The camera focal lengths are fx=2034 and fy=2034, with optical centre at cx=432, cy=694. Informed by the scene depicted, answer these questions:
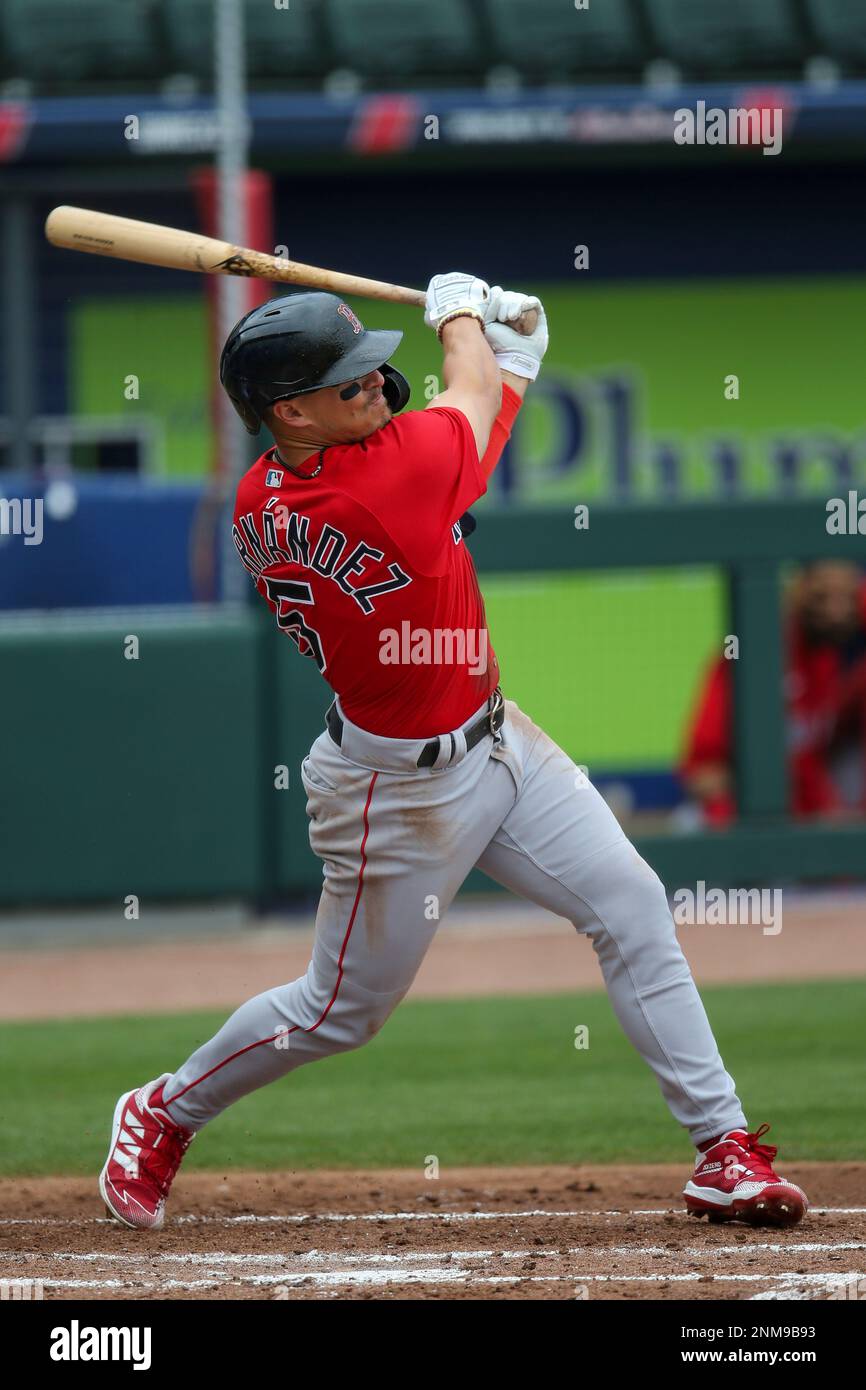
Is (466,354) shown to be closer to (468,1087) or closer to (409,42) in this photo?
(468,1087)

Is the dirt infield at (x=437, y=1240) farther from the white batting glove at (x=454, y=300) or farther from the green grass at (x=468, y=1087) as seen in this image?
the white batting glove at (x=454, y=300)

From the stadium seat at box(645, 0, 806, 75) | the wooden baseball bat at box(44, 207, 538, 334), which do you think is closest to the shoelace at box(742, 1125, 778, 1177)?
the wooden baseball bat at box(44, 207, 538, 334)

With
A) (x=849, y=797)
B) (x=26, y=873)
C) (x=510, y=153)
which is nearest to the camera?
(x=26, y=873)

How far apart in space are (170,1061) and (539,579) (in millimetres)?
3290

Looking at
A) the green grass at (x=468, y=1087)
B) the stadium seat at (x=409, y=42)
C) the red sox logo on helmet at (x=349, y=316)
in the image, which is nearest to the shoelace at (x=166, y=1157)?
the green grass at (x=468, y=1087)

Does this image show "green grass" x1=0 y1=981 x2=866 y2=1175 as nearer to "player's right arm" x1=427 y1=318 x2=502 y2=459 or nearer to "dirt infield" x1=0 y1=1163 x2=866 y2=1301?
"dirt infield" x1=0 y1=1163 x2=866 y2=1301

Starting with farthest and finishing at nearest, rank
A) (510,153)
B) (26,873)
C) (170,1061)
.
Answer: (510,153)
(26,873)
(170,1061)

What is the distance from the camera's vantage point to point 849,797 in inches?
346

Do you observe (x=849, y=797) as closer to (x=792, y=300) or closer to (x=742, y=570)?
(x=742, y=570)

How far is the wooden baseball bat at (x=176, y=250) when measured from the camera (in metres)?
4.09

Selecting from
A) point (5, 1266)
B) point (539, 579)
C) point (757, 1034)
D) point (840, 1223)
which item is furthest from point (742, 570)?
point (5, 1266)

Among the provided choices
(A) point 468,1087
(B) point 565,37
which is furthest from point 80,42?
(A) point 468,1087

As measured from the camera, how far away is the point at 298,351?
3.63m

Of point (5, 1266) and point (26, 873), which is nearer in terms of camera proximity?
point (5, 1266)
